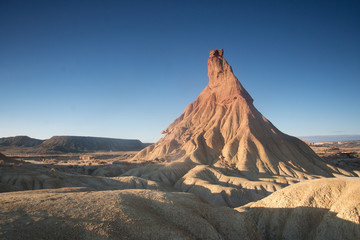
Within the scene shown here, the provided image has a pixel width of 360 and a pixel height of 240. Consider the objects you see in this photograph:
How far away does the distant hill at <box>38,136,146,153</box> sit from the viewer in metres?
132

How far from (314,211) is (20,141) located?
575ft

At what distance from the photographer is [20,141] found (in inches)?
5443

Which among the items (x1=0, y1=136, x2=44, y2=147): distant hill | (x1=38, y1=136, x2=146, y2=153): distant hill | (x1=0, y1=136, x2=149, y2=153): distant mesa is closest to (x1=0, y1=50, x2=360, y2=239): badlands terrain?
(x1=0, y1=136, x2=149, y2=153): distant mesa

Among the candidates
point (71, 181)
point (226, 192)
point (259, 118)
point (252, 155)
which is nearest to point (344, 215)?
point (226, 192)

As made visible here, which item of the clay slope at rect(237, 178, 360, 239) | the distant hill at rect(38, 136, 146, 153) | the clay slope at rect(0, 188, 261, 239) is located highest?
the distant hill at rect(38, 136, 146, 153)

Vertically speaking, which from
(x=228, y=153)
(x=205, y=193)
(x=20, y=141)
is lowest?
(x=205, y=193)

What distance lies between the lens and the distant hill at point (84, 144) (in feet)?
432

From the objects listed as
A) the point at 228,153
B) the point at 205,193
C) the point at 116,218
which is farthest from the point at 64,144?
the point at 116,218

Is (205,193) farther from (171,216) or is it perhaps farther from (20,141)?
(20,141)

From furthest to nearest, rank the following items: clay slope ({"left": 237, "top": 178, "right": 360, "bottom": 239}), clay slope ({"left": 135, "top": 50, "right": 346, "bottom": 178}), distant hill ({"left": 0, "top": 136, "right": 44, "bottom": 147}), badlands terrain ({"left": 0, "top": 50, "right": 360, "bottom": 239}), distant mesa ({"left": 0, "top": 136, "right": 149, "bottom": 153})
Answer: distant hill ({"left": 0, "top": 136, "right": 44, "bottom": 147}) → distant mesa ({"left": 0, "top": 136, "right": 149, "bottom": 153}) → clay slope ({"left": 135, "top": 50, "right": 346, "bottom": 178}) → clay slope ({"left": 237, "top": 178, "right": 360, "bottom": 239}) → badlands terrain ({"left": 0, "top": 50, "right": 360, "bottom": 239})

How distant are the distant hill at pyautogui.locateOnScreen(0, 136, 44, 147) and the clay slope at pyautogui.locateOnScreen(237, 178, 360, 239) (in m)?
165

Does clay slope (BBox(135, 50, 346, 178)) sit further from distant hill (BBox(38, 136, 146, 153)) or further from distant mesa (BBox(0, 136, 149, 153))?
distant hill (BBox(38, 136, 146, 153))

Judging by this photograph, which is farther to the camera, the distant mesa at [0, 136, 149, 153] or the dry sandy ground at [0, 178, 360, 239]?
the distant mesa at [0, 136, 149, 153]

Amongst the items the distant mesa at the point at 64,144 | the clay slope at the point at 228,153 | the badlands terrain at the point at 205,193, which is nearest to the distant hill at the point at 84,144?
the distant mesa at the point at 64,144
